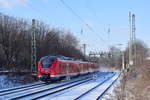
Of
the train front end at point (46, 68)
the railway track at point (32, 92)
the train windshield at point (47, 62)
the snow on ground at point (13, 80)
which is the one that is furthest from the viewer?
the train windshield at point (47, 62)

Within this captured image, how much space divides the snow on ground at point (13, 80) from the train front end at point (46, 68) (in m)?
2.57

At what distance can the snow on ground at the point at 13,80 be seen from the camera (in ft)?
84.7

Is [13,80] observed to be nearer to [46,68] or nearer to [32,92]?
[46,68]

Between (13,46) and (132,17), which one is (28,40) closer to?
(13,46)

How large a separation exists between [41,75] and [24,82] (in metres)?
2.71

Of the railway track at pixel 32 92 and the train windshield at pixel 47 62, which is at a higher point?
the train windshield at pixel 47 62

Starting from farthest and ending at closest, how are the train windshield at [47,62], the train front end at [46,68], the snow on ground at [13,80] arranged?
the train windshield at [47,62]
the train front end at [46,68]
the snow on ground at [13,80]

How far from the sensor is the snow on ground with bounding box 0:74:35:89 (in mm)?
25806

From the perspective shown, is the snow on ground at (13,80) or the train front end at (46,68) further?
the train front end at (46,68)

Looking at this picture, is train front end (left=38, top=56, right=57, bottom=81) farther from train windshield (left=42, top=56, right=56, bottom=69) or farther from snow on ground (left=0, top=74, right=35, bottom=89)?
snow on ground (left=0, top=74, right=35, bottom=89)

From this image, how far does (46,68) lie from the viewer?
2769 cm

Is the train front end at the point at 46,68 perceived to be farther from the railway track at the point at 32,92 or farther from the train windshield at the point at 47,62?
the railway track at the point at 32,92

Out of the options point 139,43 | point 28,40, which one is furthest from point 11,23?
point 139,43

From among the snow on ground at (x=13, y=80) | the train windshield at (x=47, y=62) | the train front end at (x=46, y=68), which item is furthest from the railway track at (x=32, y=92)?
the train windshield at (x=47, y=62)
